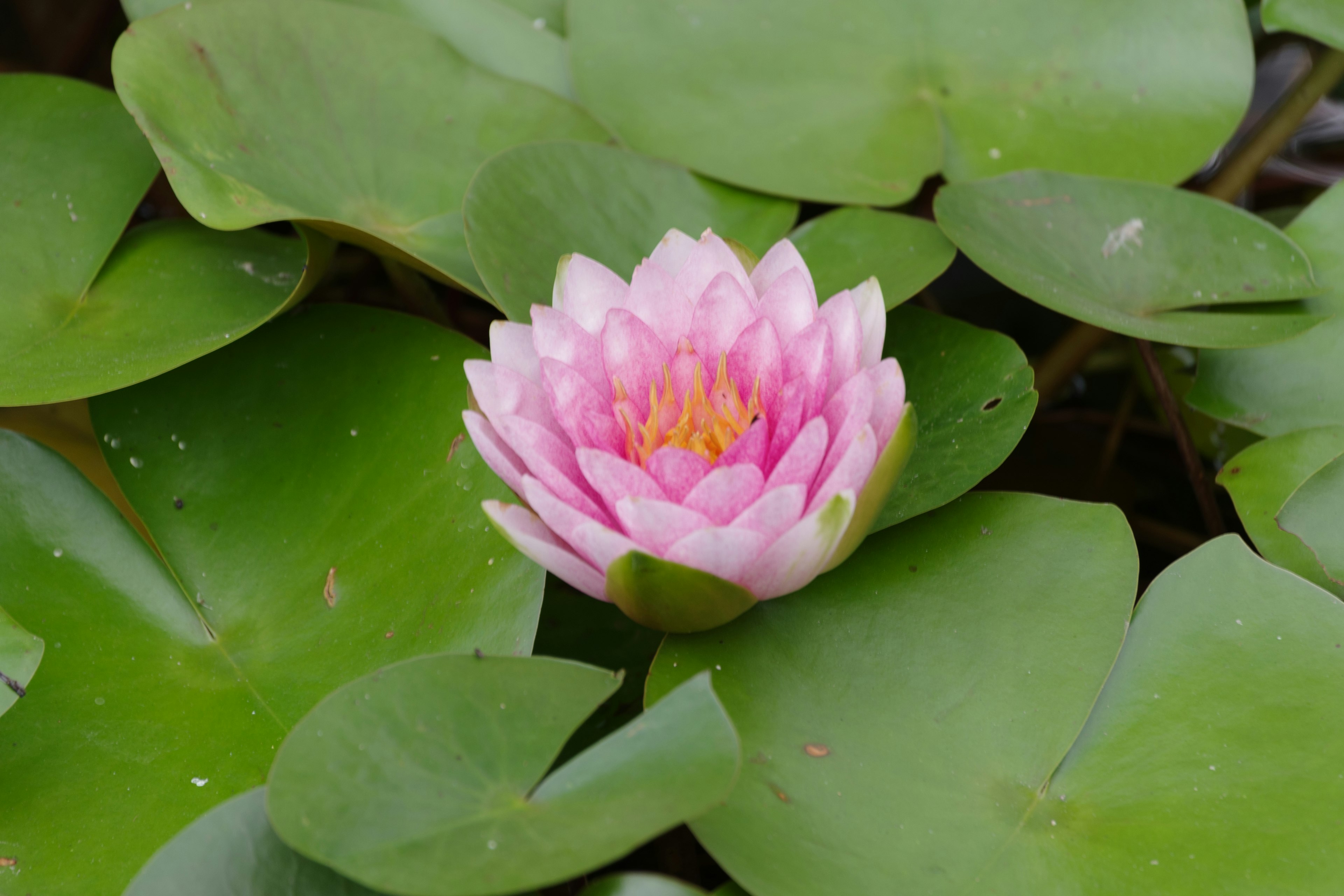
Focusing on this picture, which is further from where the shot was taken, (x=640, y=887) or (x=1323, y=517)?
(x=1323, y=517)

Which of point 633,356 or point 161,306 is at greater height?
point 633,356

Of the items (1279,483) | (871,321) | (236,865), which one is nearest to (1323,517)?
(1279,483)

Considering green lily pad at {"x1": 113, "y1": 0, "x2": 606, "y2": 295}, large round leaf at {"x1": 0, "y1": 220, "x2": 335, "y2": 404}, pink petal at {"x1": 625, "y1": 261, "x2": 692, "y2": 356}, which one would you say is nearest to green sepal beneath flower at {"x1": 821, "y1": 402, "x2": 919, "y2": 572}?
pink petal at {"x1": 625, "y1": 261, "x2": 692, "y2": 356}

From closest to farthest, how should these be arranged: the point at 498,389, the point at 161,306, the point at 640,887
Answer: the point at 640,887
the point at 498,389
the point at 161,306

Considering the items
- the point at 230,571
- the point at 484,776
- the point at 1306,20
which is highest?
the point at 1306,20

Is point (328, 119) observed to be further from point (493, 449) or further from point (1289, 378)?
point (1289, 378)

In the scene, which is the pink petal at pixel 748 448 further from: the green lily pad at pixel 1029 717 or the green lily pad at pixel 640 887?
the green lily pad at pixel 640 887

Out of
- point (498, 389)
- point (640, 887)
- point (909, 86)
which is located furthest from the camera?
point (909, 86)

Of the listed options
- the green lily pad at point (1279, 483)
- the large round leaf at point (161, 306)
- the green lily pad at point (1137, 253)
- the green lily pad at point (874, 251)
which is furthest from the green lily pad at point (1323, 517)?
the large round leaf at point (161, 306)

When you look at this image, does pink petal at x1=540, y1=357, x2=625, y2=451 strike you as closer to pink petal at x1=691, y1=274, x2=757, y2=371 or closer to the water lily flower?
the water lily flower
